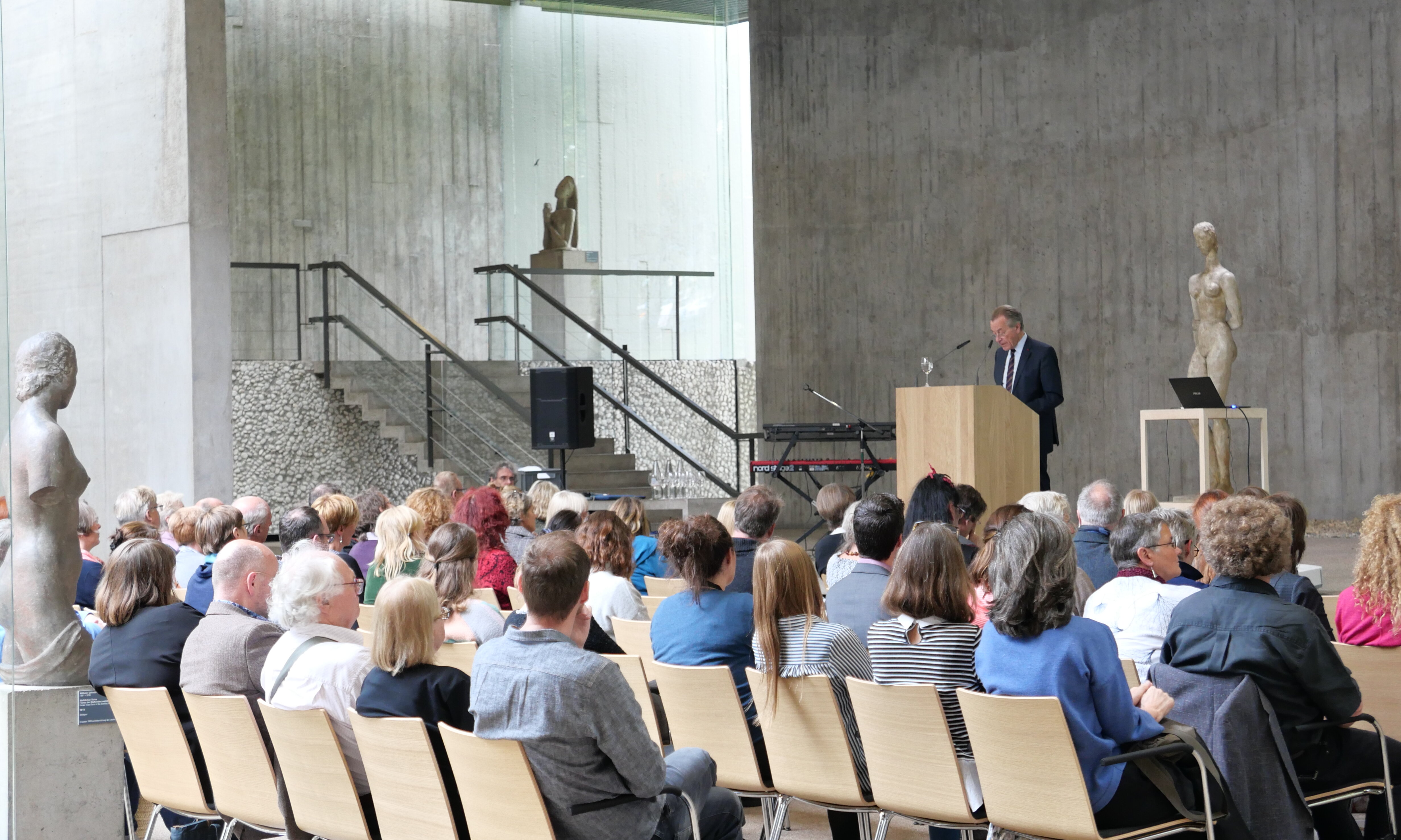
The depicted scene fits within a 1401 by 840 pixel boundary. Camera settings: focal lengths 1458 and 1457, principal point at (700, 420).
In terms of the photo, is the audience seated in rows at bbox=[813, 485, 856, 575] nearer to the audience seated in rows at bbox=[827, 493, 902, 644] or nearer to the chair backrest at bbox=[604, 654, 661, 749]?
the audience seated in rows at bbox=[827, 493, 902, 644]

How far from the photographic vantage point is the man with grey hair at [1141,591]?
3676 mm

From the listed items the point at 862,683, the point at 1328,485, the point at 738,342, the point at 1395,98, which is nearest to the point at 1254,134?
the point at 1395,98

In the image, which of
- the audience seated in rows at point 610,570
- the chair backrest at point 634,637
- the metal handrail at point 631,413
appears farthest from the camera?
the metal handrail at point 631,413

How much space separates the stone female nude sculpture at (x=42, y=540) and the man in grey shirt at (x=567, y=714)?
160cm

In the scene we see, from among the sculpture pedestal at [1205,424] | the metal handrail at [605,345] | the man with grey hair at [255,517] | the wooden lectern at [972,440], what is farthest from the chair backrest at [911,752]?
the metal handrail at [605,345]

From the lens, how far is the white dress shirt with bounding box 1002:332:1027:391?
781 centimetres

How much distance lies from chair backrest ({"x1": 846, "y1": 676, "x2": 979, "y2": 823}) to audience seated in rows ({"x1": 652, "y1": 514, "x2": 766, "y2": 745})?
607 millimetres

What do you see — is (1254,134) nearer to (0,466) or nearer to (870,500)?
(870,500)

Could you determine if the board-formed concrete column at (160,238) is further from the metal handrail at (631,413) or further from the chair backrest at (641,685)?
the chair backrest at (641,685)

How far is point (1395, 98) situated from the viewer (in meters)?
10.9

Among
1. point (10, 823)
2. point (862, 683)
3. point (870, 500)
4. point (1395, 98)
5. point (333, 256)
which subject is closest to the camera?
point (862, 683)

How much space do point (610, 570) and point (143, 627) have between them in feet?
4.81

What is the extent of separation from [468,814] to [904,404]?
457 centimetres

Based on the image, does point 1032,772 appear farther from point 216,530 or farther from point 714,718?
point 216,530
